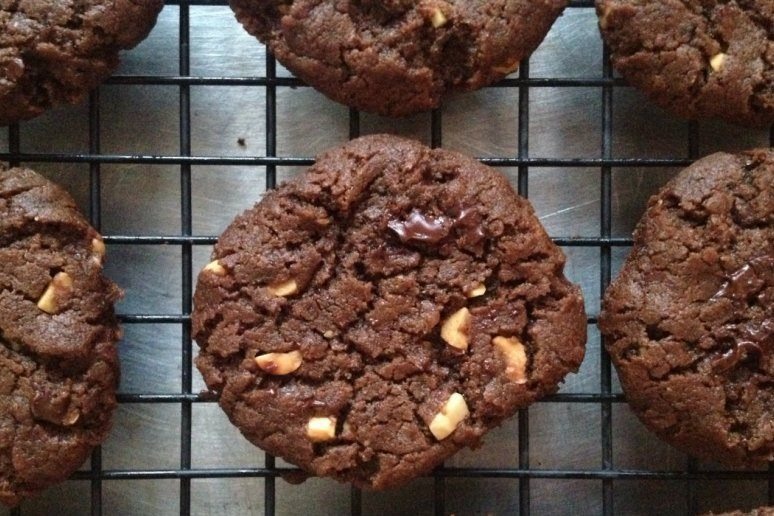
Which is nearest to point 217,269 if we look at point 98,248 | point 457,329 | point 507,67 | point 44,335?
point 98,248

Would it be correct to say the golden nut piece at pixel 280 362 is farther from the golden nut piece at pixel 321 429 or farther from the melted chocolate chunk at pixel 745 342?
the melted chocolate chunk at pixel 745 342

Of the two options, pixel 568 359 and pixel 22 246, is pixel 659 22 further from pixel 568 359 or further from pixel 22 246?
pixel 22 246

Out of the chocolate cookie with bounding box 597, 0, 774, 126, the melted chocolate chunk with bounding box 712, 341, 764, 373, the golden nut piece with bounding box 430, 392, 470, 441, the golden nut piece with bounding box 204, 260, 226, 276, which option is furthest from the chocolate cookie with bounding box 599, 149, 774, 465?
the golden nut piece with bounding box 204, 260, 226, 276

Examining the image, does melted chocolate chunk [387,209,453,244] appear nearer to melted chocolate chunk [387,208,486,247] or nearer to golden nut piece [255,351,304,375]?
melted chocolate chunk [387,208,486,247]

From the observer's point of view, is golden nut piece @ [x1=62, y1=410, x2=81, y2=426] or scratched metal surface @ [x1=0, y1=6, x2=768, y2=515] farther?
scratched metal surface @ [x1=0, y1=6, x2=768, y2=515]

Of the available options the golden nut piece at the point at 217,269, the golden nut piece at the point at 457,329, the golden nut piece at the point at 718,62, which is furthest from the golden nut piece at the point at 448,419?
the golden nut piece at the point at 718,62

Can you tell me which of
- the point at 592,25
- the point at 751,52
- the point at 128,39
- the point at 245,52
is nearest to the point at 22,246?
the point at 128,39

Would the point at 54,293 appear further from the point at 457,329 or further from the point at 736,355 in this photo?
the point at 736,355
